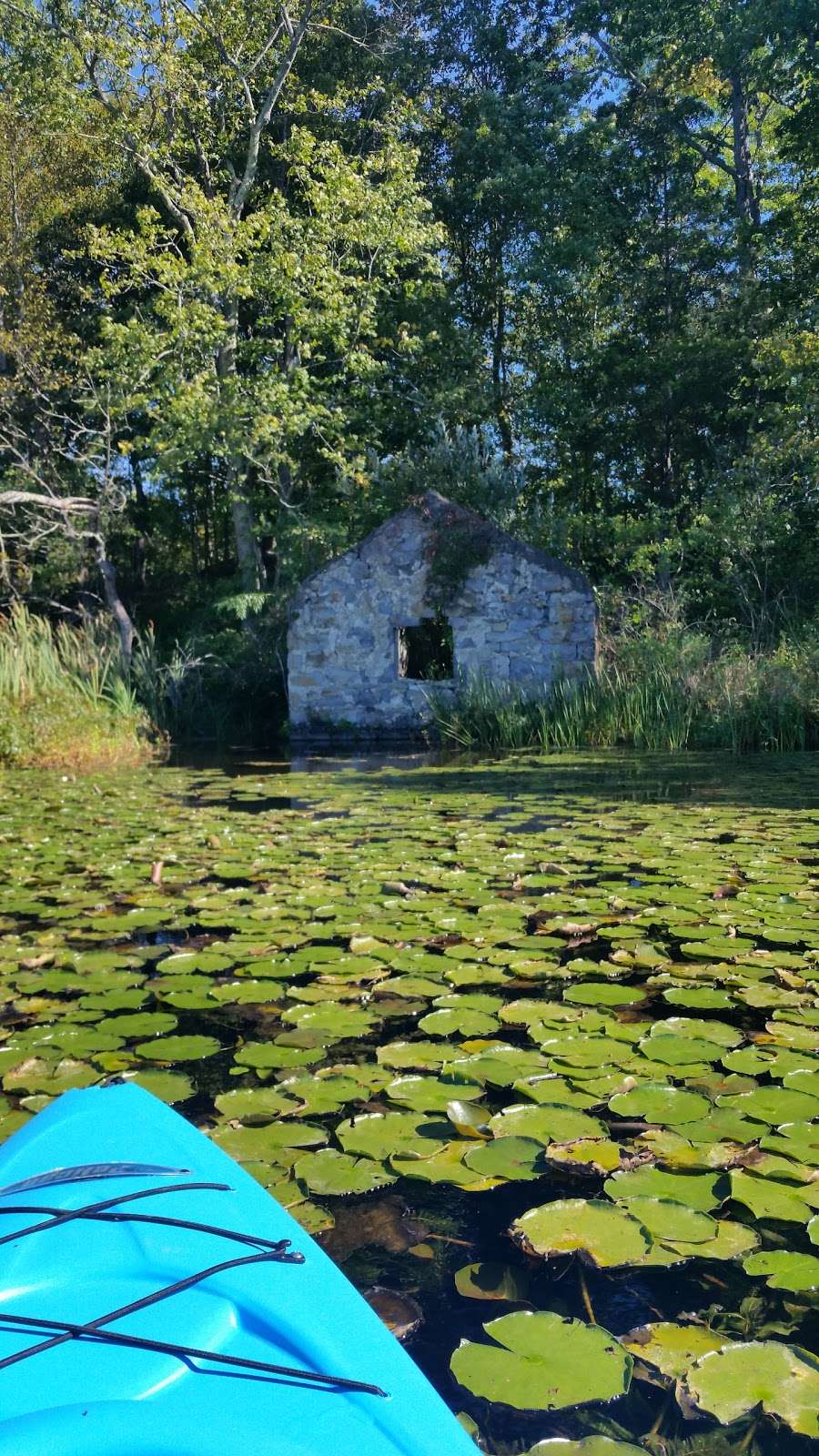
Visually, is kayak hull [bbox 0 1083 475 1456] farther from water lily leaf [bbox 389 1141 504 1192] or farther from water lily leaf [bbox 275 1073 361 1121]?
water lily leaf [bbox 275 1073 361 1121]

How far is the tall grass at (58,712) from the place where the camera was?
10.1 metres

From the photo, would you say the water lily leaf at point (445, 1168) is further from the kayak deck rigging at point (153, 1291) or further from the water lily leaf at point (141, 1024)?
the water lily leaf at point (141, 1024)

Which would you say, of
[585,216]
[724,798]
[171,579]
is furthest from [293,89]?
[724,798]

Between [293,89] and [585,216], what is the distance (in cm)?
583

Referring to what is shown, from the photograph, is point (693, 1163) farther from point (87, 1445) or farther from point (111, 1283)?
point (87, 1445)

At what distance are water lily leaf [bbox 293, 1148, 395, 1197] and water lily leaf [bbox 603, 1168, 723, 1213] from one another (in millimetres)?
427

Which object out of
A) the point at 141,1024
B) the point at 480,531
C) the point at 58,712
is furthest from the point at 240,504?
the point at 141,1024

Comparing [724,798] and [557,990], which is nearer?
[557,990]

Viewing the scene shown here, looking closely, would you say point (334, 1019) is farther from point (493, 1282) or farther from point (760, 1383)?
point (760, 1383)

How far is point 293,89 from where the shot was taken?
18.6 meters

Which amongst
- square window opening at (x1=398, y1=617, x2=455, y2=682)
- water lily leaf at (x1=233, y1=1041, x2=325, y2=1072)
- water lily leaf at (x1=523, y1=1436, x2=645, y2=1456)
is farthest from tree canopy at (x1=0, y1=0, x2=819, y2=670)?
water lily leaf at (x1=523, y1=1436, x2=645, y2=1456)

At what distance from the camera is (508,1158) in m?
1.98

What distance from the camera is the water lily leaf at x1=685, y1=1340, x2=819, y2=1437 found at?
1.31m

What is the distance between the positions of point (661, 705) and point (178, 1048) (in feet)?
28.7
